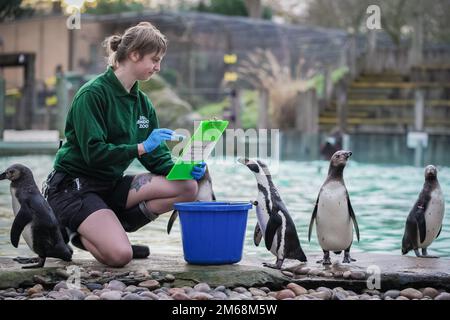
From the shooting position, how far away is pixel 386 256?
4801mm

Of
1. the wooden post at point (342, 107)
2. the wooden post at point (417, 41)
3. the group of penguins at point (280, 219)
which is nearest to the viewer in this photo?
the group of penguins at point (280, 219)

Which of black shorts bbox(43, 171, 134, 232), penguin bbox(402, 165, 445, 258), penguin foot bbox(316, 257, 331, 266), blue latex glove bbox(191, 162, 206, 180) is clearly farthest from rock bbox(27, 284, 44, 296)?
penguin bbox(402, 165, 445, 258)

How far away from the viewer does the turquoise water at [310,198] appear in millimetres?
5918

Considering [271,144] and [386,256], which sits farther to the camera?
[271,144]

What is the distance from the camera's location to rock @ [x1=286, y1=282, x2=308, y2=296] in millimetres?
4136

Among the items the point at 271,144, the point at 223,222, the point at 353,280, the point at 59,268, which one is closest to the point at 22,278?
the point at 59,268

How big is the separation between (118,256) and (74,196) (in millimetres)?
398

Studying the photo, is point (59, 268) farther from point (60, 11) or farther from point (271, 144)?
point (60, 11)

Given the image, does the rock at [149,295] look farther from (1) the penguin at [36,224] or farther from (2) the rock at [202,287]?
(1) the penguin at [36,224]

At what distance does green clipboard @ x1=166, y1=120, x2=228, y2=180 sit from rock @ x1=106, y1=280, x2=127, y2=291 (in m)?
0.71

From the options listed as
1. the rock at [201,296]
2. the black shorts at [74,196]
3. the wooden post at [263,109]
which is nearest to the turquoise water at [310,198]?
the black shorts at [74,196]

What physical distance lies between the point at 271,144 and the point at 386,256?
1126 cm

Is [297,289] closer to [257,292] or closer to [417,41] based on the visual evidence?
[257,292]

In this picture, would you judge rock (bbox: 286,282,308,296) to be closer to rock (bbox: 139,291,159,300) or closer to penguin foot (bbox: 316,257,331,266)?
penguin foot (bbox: 316,257,331,266)
